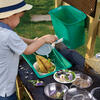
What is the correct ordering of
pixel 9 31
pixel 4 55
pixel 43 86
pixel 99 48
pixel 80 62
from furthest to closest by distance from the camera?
pixel 99 48, pixel 80 62, pixel 43 86, pixel 4 55, pixel 9 31

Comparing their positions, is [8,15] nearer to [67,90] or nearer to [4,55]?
[4,55]

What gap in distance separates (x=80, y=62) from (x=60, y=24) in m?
0.49

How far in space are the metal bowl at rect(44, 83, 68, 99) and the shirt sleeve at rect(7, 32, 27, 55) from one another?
0.45m

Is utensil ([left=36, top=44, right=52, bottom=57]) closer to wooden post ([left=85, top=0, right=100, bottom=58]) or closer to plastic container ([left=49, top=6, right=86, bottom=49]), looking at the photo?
plastic container ([left=49, top=6, right=86, bottom=49])

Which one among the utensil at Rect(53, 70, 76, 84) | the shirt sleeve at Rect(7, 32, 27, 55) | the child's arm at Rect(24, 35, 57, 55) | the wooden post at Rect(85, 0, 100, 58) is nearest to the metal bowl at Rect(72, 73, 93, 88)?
the utensil at Rect(53, 70, 76, 84)

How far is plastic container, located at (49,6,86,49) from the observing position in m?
2.00

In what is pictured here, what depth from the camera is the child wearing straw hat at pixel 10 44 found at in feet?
5.09

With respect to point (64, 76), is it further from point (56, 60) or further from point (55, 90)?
point (56, 60)

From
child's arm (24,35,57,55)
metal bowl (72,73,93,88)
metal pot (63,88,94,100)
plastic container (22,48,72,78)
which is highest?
child's arm (24,35,57,55)

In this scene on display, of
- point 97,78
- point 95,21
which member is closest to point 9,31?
point 95,21

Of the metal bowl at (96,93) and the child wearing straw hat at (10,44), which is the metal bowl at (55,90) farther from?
the child wearing straw hat at (10,44)

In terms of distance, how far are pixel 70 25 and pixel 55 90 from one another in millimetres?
706

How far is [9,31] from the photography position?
5.04 feet

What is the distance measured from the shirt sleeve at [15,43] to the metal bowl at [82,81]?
616 mm
